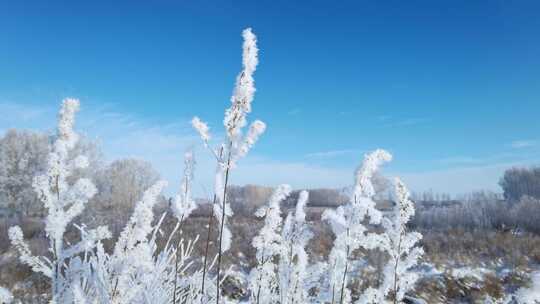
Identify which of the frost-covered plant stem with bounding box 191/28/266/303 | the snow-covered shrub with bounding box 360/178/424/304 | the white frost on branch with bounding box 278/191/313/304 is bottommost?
the white frost on branch with bounding box 278/191/313/304

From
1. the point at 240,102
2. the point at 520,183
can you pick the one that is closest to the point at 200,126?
the point at 240,102

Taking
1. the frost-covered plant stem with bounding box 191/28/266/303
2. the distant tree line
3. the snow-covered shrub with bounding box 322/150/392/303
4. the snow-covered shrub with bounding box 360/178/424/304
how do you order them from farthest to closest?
the distant tree line, the snow-covered shrub with bounding box 360/178/424/304, the snow-covered shrub with bounding box 322/150/392/303, the frost-covered plant stem with bounding box 191/28/266/303

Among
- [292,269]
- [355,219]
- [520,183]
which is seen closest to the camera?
[355,219]

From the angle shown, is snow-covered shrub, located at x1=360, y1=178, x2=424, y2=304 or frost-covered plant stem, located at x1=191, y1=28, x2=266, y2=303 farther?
snow-covered shrub, located at x1=360, y1=178, x2=424, y2=304

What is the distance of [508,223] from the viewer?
2491 centimetres

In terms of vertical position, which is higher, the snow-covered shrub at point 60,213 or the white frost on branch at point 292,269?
the snow-covered shrub at point 60,213

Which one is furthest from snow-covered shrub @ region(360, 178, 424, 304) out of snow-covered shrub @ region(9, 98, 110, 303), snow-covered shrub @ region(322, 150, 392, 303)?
snow-covered shrub @ region(9, 98, 110, 303)

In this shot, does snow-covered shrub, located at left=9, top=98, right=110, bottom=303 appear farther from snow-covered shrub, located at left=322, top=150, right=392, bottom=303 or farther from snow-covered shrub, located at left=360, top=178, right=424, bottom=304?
snow-covered shrub, located at left=360, top=178, right=424, bottom=304

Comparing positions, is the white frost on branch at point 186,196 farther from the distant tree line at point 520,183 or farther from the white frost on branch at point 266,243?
the distant tree line at point 520,183

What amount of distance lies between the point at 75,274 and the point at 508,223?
2721 centimetres

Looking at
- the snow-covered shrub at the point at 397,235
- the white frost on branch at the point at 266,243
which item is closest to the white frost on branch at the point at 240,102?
the white frost on branch at the point at 266,243

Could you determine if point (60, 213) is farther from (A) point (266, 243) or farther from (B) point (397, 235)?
(B) point (397, 235)

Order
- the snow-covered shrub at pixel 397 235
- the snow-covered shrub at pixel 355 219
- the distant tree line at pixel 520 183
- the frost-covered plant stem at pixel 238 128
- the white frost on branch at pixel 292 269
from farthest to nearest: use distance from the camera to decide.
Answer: the distant tree line at pixel 520 183, the white frost on branch at pixel 292 269, the snow-covered shrub at pixel 397 235, the snow-covered shrub at pixel 355 219, the frost-covered plant stem at pixel 238 128

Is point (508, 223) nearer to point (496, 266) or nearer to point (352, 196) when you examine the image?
point (496, 266)
